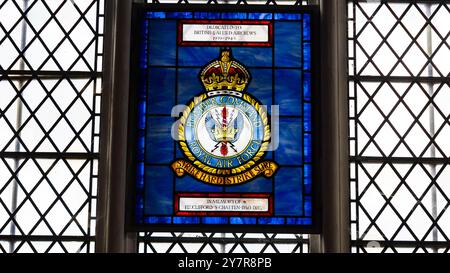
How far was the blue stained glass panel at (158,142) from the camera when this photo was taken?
802cm

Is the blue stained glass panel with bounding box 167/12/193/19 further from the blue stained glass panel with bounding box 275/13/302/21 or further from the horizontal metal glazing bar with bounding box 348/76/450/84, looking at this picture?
the horizontal metal glazing bar with bounding box 348/76/450/84

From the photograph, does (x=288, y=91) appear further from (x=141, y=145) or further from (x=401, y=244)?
(x=401, y=244)

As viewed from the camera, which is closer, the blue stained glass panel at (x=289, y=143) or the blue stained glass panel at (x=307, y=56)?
the blue stained glass panel at (x=289, y=143)

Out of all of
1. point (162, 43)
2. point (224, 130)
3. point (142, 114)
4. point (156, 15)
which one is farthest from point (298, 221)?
point (156, 15)

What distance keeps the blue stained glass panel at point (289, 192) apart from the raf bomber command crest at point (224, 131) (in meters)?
0.10

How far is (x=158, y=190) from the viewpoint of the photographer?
26.1ft

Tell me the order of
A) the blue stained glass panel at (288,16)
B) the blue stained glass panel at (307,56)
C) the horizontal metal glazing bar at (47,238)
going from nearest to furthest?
the horizontal metal glazing bar at (47,238)
the blue stained glass panel at (307,56)
the blue stained glass panel at (288,16)

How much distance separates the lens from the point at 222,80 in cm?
813

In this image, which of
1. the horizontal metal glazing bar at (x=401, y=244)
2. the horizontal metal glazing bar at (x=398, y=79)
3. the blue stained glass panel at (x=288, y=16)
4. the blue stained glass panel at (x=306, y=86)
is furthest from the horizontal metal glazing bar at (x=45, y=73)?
the horizontal metal glazing bar at (x=401, y=244)

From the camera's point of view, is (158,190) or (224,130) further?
(224,130)

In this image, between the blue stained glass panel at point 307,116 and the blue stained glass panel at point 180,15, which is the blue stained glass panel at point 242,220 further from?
the blue stained glass panel at point 180,15

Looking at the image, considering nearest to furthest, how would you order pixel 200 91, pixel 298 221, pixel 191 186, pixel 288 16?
1. pixel 298 221
2. pixel 191 186
3. pixel 200 91
4. pixel 288 16

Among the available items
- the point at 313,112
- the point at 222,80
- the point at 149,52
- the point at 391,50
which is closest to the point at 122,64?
the point at 149,52

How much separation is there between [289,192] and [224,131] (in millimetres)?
768
